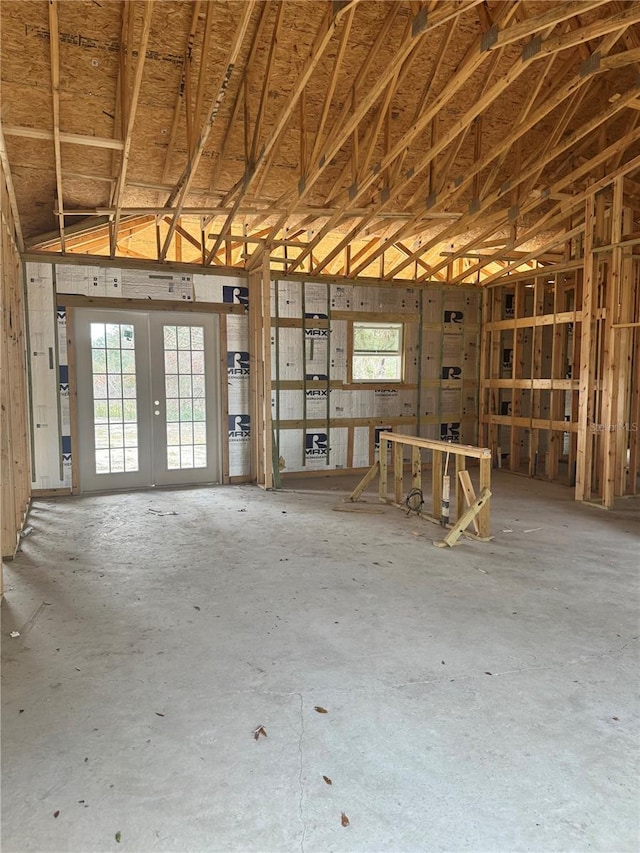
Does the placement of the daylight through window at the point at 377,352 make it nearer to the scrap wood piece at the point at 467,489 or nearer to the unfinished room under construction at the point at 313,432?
the unfinished room under construction at the point at 313,432

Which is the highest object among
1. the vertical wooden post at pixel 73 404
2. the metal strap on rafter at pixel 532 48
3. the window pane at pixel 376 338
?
the metal strap on rafter at pixel 532 48

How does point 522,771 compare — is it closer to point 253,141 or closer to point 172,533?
point 172,533

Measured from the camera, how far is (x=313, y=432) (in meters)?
8.05

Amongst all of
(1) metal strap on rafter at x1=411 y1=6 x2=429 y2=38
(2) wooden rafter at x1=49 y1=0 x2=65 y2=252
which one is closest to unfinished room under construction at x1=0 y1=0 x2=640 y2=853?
(1) metal strap on rafter at x1=411 y1=6 x2=429 y2=38

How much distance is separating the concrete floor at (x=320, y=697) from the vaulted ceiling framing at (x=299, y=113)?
3491 mm

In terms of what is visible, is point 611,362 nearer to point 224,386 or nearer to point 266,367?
point 266,367

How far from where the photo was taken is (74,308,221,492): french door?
6.81 metres

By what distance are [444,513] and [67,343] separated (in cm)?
493

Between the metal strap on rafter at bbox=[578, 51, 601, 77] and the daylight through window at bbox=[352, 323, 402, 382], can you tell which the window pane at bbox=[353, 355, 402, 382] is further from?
the metal strap on rafter at bbox=[578, 51, 601, 77]

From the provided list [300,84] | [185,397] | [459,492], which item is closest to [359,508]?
[459,492]

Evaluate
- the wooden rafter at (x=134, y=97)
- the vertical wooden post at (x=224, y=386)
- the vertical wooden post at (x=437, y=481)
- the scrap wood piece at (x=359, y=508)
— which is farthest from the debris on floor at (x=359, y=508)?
the wooden rafter at (x=134, y=97)

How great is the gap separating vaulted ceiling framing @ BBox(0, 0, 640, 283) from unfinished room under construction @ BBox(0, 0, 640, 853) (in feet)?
0.12

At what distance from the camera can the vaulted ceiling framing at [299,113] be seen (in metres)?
4.05

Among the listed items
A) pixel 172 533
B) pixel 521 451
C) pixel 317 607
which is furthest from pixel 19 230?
pixel 521 451
